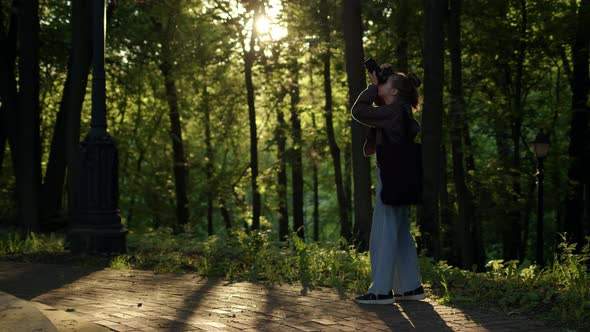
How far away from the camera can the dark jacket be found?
652cm

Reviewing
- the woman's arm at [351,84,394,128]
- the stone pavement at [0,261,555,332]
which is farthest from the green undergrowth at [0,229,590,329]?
the woman's arm at [351,84,394,128]

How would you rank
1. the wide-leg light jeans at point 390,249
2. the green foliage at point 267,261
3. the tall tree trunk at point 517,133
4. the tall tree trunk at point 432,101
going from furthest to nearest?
1. the tall tree trunk at point 517,133
2. the tall tree trunk at point 432,101
3. the green foliage at point 267,261
4. the wide-leg light jeans at point 390,249

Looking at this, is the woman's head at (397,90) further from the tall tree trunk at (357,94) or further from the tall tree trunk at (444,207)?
the tall tree trunk at (444,207)

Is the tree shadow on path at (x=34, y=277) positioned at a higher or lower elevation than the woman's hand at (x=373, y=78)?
lower

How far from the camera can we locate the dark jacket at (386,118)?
6.52m

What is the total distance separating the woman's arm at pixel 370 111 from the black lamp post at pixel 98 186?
5085 millimetres

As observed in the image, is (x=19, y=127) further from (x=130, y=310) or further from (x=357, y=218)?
(x=130, y=310)

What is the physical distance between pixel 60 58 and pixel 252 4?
19.3 ft

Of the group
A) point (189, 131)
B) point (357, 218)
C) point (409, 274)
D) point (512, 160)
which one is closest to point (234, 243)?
point (357, 218)

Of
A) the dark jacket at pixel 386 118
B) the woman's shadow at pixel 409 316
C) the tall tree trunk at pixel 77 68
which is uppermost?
the tall tree trunk at pixel 77 68

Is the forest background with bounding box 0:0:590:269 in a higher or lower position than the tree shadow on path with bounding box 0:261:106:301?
higher

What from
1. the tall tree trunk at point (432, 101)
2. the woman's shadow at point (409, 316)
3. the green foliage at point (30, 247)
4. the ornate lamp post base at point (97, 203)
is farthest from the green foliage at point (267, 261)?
the tall tree trunk at point (432, 101)

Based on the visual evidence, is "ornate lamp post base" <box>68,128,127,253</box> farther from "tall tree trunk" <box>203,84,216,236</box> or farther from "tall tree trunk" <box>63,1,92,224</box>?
"tall tree trunk" <box>203,84,216,236</box>

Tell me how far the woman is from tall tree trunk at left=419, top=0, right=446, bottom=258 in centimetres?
574
